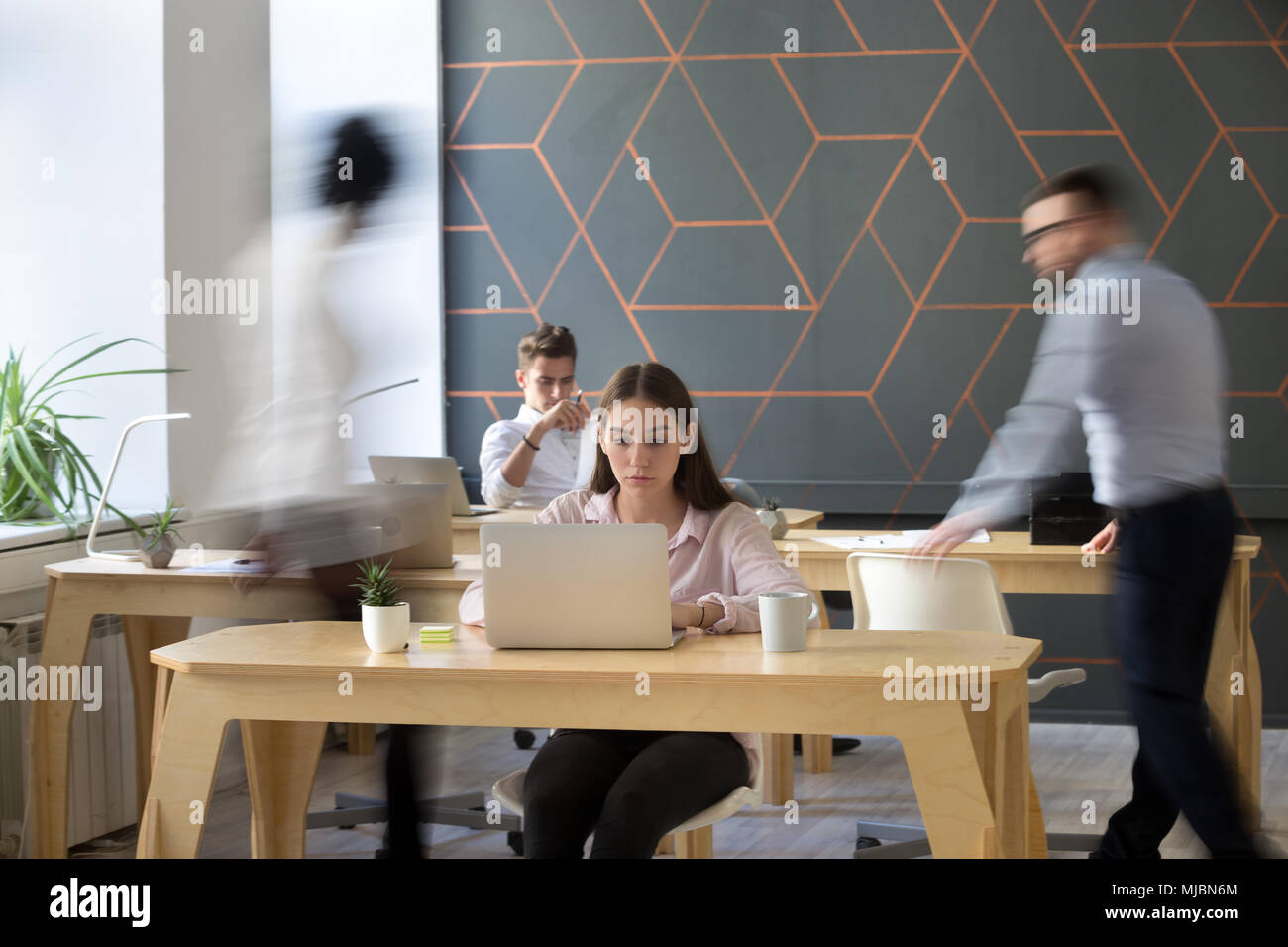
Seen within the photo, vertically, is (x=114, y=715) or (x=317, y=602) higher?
(x=317, y=602)

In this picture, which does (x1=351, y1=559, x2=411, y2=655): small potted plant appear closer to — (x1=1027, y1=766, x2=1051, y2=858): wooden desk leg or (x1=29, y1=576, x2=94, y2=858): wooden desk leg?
(x1=1027, y1=766, x2=1051, y2=858): wooden desk leg

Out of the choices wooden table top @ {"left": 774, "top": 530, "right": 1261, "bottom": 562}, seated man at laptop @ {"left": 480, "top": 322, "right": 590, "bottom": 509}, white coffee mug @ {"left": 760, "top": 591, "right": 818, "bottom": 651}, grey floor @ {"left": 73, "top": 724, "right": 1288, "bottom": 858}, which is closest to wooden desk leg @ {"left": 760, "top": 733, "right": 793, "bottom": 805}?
grey floor @ {"left": 73, "top": 724, "right": 1288, "bottom": 858}

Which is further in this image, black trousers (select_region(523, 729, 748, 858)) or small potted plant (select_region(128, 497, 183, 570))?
small potted plant (select_region(128, 497, 183, 570))

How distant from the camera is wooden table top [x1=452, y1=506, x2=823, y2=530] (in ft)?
14.4

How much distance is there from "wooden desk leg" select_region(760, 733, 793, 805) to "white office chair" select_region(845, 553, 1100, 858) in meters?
0.51

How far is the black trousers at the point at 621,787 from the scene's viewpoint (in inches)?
90.0

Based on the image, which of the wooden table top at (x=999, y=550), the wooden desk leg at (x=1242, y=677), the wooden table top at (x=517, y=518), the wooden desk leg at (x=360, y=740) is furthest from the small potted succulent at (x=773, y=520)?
the wooden desk leg at (x=360, y=740)

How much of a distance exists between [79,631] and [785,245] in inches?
127

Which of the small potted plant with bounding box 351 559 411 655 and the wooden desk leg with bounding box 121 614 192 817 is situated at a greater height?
the small potted plant with bounding box 351 559 411 655

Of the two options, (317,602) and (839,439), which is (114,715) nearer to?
(317,602)

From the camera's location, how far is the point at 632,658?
235 cm

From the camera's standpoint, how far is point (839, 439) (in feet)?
18.1
